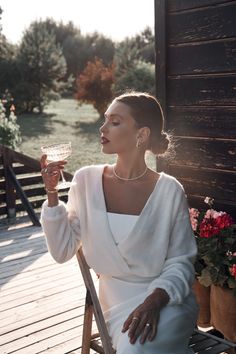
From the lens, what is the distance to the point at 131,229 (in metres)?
2.48

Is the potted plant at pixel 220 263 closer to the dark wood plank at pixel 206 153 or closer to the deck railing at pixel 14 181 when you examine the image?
the dark wood plank at pixel 206 153

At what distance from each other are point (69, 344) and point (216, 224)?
4.90ft

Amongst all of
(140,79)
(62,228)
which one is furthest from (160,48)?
(140,79)

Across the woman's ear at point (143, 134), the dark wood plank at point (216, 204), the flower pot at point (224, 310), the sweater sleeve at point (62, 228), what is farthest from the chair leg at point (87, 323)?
the dark wood plank at point (216, 204)

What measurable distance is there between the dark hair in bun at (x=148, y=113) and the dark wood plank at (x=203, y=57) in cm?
98

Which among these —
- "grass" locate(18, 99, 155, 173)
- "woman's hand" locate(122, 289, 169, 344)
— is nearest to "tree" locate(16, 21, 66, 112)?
"grass" locate(18, 99, 155, 173)

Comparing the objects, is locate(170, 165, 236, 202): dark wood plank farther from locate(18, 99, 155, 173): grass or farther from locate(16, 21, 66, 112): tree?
locate(16, 21, 66, 112): tree

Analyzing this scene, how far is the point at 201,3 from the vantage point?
11.2ft

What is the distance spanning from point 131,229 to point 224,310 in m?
1.21

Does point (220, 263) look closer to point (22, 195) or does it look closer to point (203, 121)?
point (203, 121)

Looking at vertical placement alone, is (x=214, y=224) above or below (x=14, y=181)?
above

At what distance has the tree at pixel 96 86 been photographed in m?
26.3

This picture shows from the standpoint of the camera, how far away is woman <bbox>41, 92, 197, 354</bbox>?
241cm

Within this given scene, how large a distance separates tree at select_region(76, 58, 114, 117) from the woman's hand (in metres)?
24.5
